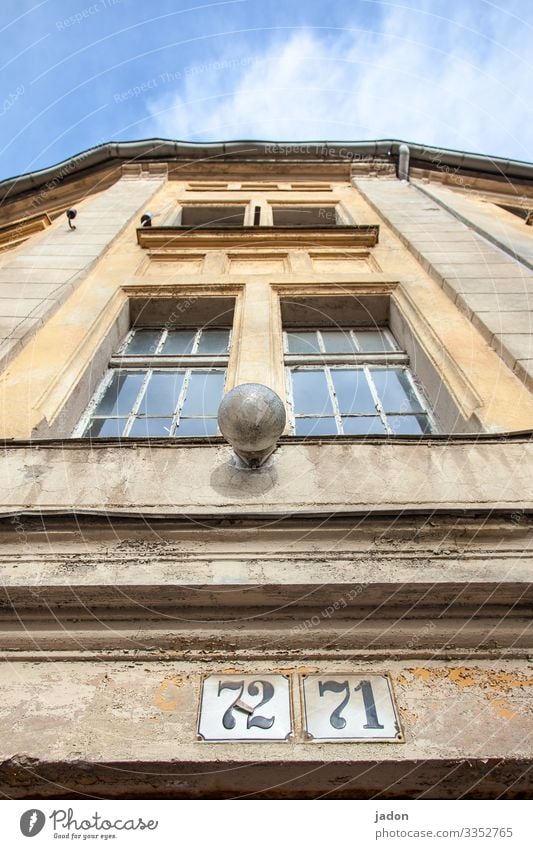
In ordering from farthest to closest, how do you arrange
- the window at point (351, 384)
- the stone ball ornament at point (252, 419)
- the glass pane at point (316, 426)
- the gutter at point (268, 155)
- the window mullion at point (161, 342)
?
the gutter at point (268, 155)
the window mullion at point (161, 342)
the window at point (351, 384)
the glass pane at point (316, 426)
the stone ball ornament at point (252, 419)

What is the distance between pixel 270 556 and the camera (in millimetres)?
3236

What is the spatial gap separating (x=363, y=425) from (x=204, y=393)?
68.8 inches

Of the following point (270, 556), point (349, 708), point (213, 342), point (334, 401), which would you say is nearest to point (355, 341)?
point (334, 401)

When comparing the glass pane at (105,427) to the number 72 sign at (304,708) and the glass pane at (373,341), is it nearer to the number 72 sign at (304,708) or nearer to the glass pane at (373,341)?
the number 72 sign at (304,708)

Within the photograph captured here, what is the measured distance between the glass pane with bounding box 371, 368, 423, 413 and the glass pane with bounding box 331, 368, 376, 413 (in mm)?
134

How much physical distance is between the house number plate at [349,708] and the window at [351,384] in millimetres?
2263

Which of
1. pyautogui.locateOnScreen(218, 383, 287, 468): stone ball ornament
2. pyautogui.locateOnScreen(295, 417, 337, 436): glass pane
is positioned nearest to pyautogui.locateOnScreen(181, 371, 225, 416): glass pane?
pyautogui.locateOnScreen(295, 417, 337, 436): glass pane

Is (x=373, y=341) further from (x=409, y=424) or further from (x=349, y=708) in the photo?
(x=349, y=708)

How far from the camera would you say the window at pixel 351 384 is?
5.17 m

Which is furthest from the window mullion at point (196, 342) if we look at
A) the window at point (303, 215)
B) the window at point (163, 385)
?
the window at point (303, 215)

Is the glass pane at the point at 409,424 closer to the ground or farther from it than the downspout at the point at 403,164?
closer to the ground

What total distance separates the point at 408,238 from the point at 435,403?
405 cm

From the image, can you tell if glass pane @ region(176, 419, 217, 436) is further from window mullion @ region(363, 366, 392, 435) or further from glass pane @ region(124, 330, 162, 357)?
glass pane @ region(124, 330, 162, 357)

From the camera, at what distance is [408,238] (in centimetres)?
836
